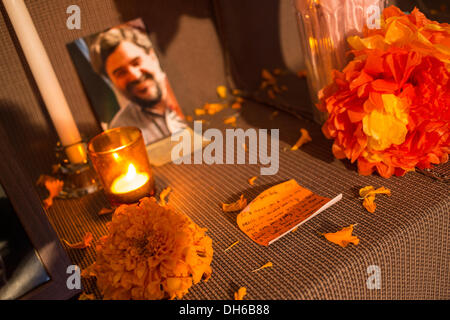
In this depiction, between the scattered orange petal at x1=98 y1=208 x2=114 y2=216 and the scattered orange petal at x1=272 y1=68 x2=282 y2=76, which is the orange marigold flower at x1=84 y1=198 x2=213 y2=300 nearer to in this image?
the scattered orange petal at x1=98 y1=208 x2=114 y2=216

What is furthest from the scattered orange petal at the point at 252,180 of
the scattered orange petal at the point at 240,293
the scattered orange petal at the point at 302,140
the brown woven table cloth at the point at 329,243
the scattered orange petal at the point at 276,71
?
the scattered orange petal at the point at 276,71

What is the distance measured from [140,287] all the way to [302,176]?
353 millimetres

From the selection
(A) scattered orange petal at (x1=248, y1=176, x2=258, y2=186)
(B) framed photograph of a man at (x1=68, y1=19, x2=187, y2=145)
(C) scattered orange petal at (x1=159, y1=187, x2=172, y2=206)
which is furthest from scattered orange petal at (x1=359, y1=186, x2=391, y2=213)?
(B) framed photograph of a man at (x1=68, y1=19, x2=187, y2=145)

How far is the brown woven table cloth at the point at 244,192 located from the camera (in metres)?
0.50

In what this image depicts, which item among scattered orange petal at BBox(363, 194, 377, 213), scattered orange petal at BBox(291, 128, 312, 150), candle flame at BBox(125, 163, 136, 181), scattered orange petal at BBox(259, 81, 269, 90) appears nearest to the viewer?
scattered orange petal at BBox(363, 194, 377, 213)

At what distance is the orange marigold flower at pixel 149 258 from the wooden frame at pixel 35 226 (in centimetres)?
5

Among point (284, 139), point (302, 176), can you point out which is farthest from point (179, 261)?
point (284, 139)

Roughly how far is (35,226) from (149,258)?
0.51 ft

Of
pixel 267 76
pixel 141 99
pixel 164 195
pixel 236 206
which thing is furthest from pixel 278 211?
pixel 267 76

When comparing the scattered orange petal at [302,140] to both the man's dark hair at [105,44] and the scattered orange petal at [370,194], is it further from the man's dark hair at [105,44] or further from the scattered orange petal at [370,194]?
the man's dark hair at [105,44]

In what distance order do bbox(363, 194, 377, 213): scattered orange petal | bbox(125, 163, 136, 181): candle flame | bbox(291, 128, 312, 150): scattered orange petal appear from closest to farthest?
bbox(363, 194, 377, 213): scattered orange petal → bbox(125, 163, 136, 181): candle flame → bbox(291, 128, 312, 150): scattered orange petal

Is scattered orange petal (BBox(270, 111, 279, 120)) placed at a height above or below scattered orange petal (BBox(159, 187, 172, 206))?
above

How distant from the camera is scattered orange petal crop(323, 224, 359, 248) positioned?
1.68 ft

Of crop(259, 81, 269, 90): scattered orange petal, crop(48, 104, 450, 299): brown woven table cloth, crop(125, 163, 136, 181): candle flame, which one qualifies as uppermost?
crop(125, 163, 136, 181): candle flame
